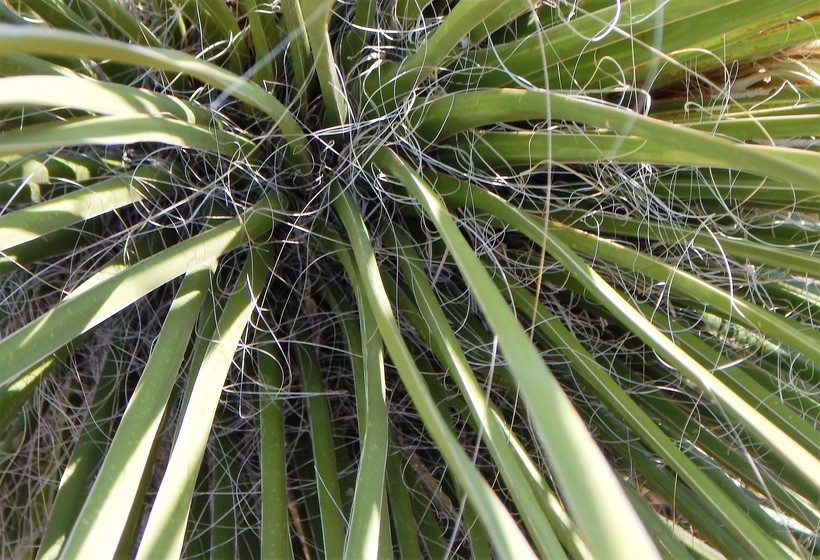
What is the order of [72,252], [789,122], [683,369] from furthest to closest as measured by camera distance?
[72,252] < [789,122] < [683,369]

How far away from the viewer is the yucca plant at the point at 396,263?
0.39 meters

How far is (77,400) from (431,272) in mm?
380

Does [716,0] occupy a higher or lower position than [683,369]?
higher

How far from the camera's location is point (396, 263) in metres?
0.53

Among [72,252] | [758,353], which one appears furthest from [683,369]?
[72,252]

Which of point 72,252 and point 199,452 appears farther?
point 72,252

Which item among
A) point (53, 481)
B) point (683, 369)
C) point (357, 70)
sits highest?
point (357, 70)

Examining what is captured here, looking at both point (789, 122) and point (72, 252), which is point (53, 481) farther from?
point (789, 122)

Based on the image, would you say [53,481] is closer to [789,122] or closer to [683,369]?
[683,369]

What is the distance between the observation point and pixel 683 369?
30cm

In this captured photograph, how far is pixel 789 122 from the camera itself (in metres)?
0.41

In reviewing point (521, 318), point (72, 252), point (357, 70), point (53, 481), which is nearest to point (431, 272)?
point (521, 318)

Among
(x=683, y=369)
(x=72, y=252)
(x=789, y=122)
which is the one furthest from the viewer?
(x=72, y=252)

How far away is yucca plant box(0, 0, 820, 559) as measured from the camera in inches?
15.3
